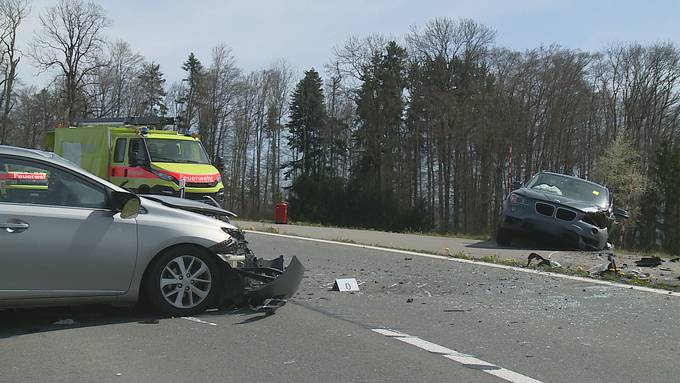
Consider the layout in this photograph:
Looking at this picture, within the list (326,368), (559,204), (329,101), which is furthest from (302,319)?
(329,101)

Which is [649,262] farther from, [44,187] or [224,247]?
[44,187]

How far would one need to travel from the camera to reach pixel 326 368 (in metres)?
4.75

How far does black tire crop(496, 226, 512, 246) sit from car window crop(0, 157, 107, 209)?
375 inches

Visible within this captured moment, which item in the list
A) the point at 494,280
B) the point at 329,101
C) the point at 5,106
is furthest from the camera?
the point at 329,101

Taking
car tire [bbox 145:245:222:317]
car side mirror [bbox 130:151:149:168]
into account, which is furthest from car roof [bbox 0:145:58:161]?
car side mirror [bbox 130:151:149:168]

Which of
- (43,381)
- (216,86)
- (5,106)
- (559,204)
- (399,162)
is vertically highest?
(216,86)

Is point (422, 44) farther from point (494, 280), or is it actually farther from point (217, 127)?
point (494, 280)

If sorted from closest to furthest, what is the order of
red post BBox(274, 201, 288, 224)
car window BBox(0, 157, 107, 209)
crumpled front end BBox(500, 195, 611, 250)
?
car window BBox(0, 157, 107, 209) → crumpled front end BBox(500, 195, 611, 250) → red post BBox(274, 201, 288, 224)

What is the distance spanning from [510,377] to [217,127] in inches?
2296

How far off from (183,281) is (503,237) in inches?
352

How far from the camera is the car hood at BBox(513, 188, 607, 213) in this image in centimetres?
1269

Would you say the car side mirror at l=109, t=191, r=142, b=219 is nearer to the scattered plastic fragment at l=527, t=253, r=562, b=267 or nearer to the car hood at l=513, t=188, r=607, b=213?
the scattered plastic fragment at l=527, t=253, r=562, b=267

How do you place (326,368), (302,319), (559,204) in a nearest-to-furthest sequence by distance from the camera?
1. (326,368)
2. (302,319)
3. (559,204)

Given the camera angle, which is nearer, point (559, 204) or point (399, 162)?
point (559, 204)
